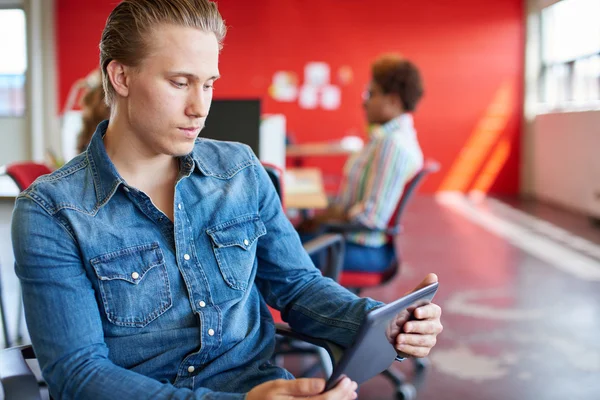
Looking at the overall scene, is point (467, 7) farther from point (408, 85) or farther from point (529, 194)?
point (408, 85)

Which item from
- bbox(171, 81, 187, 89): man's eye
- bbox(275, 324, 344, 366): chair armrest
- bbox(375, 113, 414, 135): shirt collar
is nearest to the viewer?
bbox(171, 81, 187, 89): man's eye

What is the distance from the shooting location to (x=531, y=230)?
645cm

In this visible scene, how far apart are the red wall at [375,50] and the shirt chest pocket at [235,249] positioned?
790cm

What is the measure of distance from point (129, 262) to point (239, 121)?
5.73 ft

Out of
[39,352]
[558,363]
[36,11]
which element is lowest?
[558,363]

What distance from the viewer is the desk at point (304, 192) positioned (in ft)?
9.91

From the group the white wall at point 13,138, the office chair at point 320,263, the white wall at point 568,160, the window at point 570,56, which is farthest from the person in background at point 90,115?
the white wall at point 13,138

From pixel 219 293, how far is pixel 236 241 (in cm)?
10

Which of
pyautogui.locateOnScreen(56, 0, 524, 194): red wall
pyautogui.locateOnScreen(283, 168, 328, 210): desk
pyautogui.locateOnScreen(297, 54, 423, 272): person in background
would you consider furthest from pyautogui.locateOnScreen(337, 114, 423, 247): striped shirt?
pyautogui.locateOnScreen(56, 0, 524, 194): red wall

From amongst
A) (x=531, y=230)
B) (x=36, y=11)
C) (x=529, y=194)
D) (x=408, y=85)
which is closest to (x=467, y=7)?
(x=529, y=194)

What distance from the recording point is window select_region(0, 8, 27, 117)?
9.01 meters

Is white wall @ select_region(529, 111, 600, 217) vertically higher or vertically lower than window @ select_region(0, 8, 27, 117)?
lower

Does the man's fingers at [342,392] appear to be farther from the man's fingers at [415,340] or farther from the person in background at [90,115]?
the person in background at [90,115]

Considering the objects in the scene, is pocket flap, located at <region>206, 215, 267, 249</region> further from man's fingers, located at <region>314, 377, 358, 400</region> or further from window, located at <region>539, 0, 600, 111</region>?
window, located at <region>539, 0, 600, 111</region>
